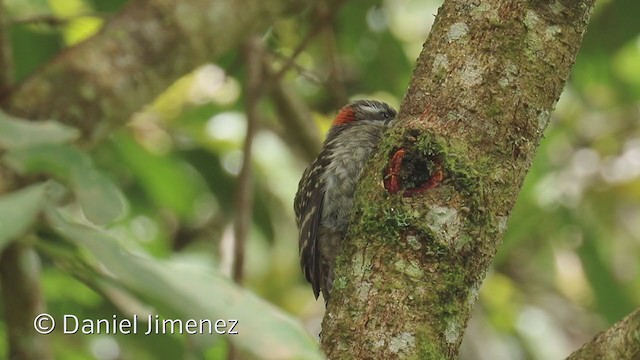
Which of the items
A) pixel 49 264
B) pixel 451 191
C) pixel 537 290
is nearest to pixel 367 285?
pixel 451 191

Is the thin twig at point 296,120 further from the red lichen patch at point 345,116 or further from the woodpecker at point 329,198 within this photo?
the woodpecker at point 329,198

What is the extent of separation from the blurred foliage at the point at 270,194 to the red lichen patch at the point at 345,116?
182 millimetres

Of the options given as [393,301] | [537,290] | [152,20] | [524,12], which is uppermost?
[537,290]

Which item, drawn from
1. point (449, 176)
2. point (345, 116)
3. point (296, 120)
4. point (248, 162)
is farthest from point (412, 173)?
point (296, 120)

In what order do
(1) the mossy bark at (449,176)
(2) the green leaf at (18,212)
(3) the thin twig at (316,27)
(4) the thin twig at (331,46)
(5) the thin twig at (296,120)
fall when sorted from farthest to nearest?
(5) the thin twig at (296,120) < (4) the thin twig at (331,46) < (3) the thin twig at (316,27) < (1) the mossy bark at (449,176) < (2) the green leaf at (18,212)

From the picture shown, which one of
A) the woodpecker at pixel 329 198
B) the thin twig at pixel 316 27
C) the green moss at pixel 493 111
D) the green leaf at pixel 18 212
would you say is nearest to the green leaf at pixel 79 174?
the green leaf at pixel 18 212

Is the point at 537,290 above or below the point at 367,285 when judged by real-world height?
above

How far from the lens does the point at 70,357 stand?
12.9ft

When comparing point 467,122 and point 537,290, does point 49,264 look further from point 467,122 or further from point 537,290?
point 537,290

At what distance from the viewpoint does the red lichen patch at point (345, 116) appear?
474 cm

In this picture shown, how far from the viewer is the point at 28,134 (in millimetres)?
1500

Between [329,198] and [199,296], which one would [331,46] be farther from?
[199,296]

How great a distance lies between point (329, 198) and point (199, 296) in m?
2.77

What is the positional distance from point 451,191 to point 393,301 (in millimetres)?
329
